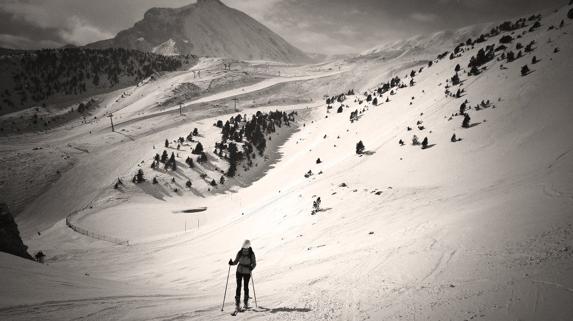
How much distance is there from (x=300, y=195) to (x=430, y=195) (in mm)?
14335

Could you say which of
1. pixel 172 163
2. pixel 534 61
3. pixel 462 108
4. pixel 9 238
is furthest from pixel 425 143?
pixel 172 163

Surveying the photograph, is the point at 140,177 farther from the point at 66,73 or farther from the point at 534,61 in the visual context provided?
the point at 66,73

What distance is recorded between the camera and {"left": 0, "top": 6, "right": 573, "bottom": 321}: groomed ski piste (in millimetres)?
8109

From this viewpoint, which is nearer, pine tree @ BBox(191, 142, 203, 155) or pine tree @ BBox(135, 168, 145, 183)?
pine tree @ BBox(135, 168, 145, 183)

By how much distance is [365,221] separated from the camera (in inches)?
735

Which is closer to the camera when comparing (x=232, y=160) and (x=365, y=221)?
(x=365, y=221)

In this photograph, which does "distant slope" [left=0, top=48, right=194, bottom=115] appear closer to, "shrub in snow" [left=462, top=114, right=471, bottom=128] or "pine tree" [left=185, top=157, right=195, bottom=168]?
"pine tree" [left=185, top=157, right=195, bottom=168]

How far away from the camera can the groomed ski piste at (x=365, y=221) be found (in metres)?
8.11

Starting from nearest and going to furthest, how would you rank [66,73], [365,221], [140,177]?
1. [365,221]
2. [140,177]
3. [66,73]

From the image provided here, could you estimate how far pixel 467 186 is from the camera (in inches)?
744

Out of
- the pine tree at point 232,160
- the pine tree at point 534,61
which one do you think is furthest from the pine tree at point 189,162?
the pine tree at point 534,61

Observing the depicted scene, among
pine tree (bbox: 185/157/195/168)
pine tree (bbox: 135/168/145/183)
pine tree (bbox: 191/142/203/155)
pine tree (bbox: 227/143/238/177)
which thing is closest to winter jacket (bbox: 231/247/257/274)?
pine tree (bbox: 135/168/145/183)

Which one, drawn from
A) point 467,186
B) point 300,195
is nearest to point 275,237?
point 300,195

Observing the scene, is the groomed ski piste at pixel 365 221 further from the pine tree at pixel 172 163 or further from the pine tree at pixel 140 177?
the pine tree at pixel 172 163
